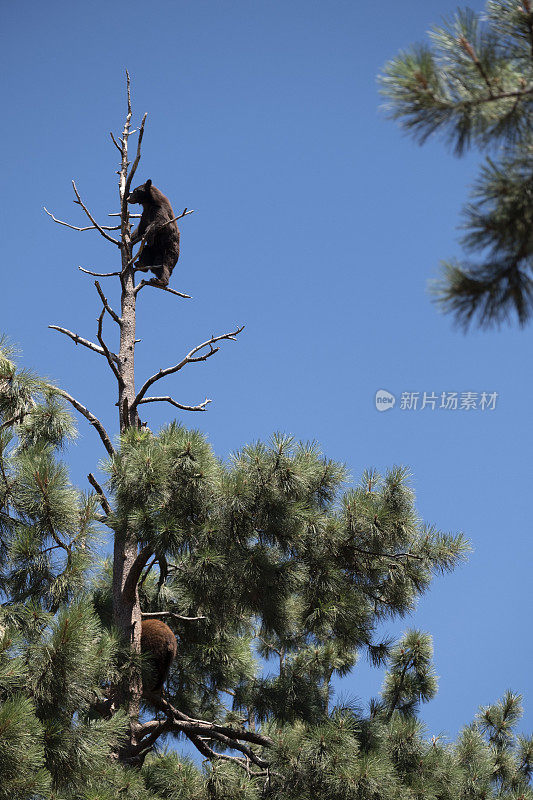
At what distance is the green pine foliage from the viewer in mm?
3502

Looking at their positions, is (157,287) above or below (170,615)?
above

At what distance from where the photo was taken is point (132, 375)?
5160 millimetres

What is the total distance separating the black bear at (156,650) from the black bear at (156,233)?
214 cm

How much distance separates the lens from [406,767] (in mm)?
4566

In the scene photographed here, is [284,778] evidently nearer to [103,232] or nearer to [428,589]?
[428,589]

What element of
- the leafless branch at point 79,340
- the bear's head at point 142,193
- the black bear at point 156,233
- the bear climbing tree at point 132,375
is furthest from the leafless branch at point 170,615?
the bear's head at point 142,193

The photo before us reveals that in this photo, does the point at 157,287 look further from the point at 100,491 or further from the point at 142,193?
the point at 100,491

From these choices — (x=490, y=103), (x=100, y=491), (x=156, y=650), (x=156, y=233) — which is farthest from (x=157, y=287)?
(x=490, y=103)

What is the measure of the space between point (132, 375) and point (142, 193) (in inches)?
47.0

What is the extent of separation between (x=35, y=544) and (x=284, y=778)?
1638 mm

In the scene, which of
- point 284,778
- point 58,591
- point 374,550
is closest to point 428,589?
point 374,550

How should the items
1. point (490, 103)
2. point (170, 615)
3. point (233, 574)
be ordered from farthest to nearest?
point (170, 615) → point (233, 574) → point (490, 103)

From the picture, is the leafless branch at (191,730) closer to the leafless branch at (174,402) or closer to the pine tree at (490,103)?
the leafless branch at (174,402)

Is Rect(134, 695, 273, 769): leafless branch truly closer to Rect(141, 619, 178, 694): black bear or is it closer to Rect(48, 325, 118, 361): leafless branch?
Rect(141, 619, 178, 694): black bear
